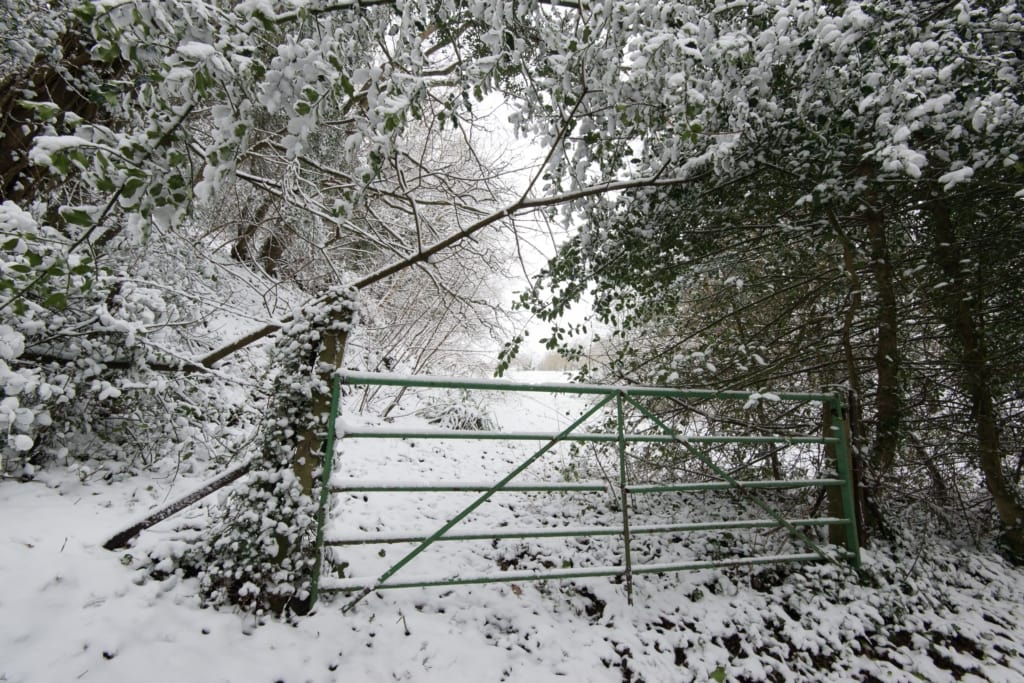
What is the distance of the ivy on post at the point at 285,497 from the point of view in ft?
7.27

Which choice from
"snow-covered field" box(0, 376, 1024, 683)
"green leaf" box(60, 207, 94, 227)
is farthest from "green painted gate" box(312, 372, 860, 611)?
"green leaf" box(60, 207, 94, 227)

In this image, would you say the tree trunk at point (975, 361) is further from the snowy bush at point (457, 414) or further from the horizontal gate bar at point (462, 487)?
the snowy bush at point (457, 414)

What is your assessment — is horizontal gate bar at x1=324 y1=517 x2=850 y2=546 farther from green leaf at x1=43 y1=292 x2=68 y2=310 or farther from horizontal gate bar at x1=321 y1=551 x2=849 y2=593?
green leaf at x1=43 y1=292 x2=68 y2=310

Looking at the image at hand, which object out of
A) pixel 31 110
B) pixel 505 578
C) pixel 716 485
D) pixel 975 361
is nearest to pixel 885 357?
pixel 975 361

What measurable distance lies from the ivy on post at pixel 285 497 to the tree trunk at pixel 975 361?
4.52 metres

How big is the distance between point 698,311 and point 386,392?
627 centimetres

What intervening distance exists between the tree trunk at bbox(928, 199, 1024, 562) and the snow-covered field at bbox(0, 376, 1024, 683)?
1.51ft

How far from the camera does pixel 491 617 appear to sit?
2.58m

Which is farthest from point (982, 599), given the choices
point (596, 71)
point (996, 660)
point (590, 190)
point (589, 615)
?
point (596, 71)

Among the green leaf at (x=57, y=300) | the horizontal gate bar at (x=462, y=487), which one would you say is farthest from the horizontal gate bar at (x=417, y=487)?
the green leaf at (x=57, y=300)

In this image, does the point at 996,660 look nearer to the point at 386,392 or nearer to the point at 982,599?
the point at 982,599

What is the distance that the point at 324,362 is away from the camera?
2.47 m

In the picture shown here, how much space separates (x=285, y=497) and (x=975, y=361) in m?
5.02

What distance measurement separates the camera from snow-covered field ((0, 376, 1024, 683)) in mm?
1961
